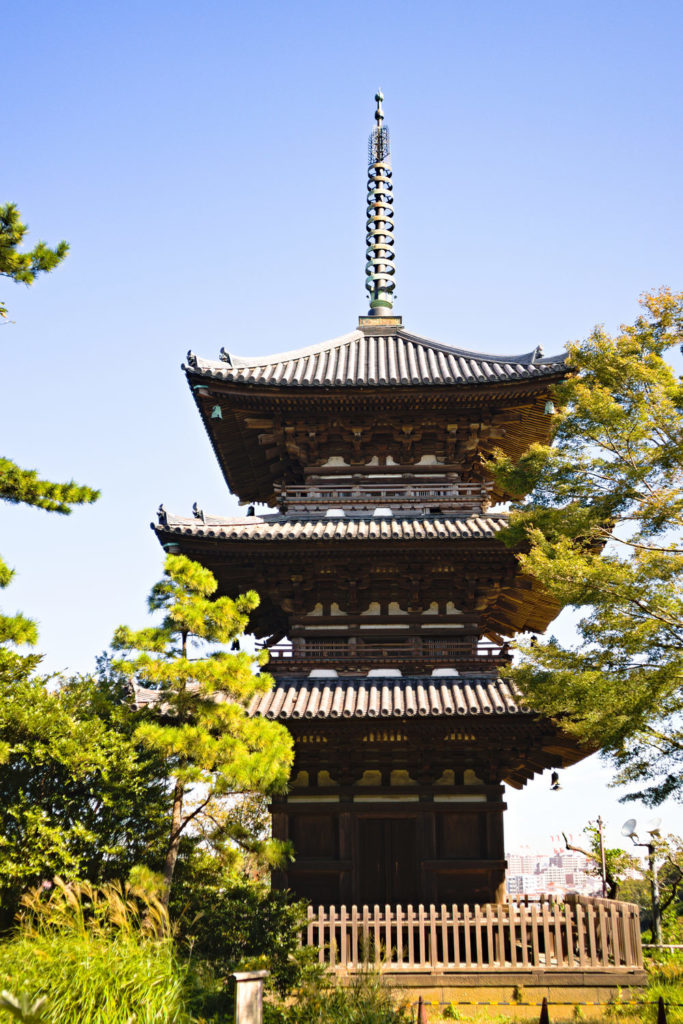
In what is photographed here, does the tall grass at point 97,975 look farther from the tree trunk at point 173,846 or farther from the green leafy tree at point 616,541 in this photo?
the green leafy tree at point 616,541

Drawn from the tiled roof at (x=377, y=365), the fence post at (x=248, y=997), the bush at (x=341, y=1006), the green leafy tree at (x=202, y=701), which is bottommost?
the bush at (x=341, y=1006)

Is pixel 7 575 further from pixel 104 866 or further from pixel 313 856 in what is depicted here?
pixel 313 856

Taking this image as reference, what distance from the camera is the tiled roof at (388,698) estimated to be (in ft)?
50.1

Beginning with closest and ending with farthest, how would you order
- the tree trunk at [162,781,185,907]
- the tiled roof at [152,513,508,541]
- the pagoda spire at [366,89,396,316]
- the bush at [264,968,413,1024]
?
1. the bush at [264,968,413,1024]
2. the tree trunk at [162,781,185,907]
3. the tiled roof at [152,513,508,541]
4. the pagoda spire at [366,89,396,316]

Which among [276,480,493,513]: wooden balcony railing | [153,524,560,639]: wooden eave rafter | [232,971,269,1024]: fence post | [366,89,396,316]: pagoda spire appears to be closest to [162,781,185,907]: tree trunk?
[232,971,269,1024]: fence post

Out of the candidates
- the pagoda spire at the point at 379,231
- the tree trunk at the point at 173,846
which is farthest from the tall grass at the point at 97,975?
the pagoda spire at the point at 379,231

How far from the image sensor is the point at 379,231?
81.1ft

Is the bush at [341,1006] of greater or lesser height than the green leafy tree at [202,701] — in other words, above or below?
below

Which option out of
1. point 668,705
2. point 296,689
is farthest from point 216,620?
point 668,705

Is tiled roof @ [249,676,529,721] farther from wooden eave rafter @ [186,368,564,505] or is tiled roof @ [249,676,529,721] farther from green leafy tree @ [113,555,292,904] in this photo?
wooden eave rafter @ [186,368,564,505]

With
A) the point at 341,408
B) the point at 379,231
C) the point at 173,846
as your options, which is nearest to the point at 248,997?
the point at 173,846

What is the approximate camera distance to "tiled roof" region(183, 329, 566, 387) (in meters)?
18.2

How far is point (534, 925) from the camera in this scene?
46.9 ft

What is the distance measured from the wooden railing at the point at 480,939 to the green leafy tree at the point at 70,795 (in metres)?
3.28
